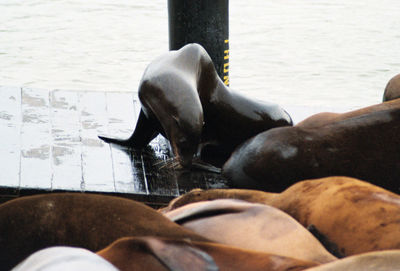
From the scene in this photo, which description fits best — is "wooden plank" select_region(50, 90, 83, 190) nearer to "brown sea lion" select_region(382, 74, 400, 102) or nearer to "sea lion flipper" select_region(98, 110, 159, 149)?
"sea lion flipper" select_region(98, 110, 159, 149)

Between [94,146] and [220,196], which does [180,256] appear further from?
[94,146]

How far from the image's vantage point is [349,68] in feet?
26.0

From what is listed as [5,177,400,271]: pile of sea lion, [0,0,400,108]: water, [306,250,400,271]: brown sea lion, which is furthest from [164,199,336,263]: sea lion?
[0,0,400,108]: water

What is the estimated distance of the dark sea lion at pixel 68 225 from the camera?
5.19 feet

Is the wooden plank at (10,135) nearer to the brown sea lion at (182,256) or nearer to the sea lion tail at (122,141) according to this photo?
the sea lion tail at (122,141)

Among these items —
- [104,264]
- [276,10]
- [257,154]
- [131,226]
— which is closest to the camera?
[104,264]

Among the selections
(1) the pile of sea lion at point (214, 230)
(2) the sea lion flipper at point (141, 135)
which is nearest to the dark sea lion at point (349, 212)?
(1) the pile of sea lion at point (214, 230)

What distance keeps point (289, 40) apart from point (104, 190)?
242 inches

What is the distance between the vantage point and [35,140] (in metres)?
3.60

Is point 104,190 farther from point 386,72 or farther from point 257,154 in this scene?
point 386,72

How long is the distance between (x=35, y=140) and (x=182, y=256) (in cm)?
244

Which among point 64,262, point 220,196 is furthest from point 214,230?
point 64,262

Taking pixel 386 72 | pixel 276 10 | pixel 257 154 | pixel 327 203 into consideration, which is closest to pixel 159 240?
pixel 327 203

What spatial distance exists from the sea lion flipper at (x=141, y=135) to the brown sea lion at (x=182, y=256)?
7.12ft
